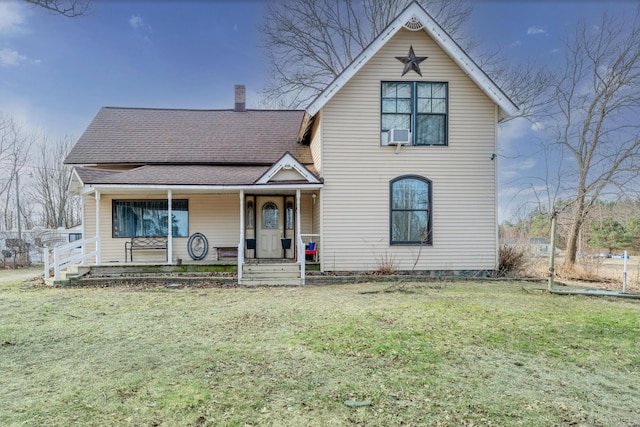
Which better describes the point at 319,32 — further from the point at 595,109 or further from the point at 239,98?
the point at 595,109

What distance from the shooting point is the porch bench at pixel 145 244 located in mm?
12469

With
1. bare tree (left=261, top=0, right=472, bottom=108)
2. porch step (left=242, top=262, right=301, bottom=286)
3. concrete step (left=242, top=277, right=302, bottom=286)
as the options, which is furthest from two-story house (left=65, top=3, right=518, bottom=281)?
bare tree (left=261, top=0, right=472, bottom=108)

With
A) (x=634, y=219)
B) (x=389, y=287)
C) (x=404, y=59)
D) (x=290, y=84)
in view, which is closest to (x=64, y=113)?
(x=290, y=84)

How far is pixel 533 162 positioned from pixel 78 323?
15664 millimetres

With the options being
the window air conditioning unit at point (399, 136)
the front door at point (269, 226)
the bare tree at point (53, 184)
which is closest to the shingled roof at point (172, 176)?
the front door at point (269, 226)

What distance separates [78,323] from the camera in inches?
233

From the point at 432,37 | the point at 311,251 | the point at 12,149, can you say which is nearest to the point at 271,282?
the point at 311,251

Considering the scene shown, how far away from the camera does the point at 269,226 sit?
13.0 metres

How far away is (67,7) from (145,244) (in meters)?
8.09

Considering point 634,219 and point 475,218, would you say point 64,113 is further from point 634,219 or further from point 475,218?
point 634,219

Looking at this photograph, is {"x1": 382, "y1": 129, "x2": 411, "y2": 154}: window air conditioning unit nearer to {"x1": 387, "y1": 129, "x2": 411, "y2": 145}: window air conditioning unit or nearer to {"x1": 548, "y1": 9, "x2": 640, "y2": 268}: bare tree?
{"x1": 387, "y1": 129, "x2": 411, "y2": 145}: window air conditioning unit

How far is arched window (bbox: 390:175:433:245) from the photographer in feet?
36.5

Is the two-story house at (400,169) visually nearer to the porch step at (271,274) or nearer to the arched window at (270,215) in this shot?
the porch step at (271,274)

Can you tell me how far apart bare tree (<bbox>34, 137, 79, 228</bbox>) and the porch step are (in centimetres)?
2376
